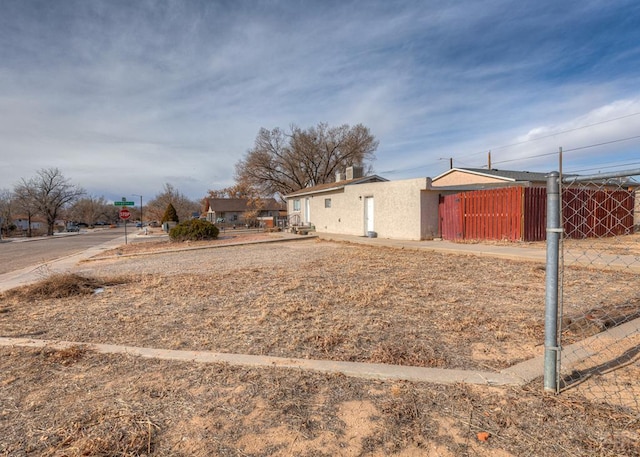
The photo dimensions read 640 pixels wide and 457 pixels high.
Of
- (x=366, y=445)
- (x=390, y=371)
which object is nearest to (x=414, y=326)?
(x=390, y=371)

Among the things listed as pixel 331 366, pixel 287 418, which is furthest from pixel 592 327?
pixel 287 418

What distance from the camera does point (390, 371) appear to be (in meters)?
2.79

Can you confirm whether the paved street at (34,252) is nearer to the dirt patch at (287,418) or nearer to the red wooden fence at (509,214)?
the dirt patch at (287,418)

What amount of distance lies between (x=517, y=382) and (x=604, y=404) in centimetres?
50

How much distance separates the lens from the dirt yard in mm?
1982

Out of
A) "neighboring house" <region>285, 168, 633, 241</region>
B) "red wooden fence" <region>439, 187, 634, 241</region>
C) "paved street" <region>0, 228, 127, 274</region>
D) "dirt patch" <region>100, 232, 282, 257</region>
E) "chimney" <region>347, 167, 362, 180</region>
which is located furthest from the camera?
"chimney" <region>347, 167, 362, 180</region>

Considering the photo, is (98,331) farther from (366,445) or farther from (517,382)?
(517,382)

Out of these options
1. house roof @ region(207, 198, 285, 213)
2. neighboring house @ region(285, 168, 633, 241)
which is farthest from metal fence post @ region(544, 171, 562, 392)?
house roof @ region(207, 198, 285, 213)

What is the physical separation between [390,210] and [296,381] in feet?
46.0

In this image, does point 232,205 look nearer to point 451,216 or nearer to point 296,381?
point 451,216

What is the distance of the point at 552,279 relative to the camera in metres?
2.28

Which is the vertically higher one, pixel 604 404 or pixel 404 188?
pixel 404 188

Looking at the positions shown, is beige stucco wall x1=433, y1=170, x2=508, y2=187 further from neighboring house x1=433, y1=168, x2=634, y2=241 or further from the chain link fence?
the chain link fence

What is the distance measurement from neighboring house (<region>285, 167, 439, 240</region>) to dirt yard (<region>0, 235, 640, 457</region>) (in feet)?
28.5
